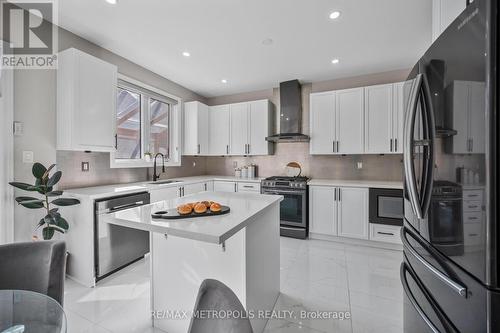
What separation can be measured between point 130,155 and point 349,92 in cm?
369

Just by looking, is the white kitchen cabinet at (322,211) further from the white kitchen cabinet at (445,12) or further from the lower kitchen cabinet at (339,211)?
the white kitchen cabinet at (445,12)

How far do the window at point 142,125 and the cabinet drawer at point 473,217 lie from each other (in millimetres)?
3493

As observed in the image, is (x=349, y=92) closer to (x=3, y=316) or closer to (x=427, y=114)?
(x=427, y=114)

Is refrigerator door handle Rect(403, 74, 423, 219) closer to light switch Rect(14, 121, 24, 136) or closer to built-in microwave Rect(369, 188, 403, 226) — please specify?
built-in microwave Rect(369, 188, 403, 226)

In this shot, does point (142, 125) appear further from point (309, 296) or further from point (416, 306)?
point (416, 306)

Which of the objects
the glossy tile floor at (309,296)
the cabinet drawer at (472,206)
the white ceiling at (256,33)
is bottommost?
the glossy tile floor at (309,296)

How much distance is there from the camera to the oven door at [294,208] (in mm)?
3596

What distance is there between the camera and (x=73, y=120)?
2.34 m

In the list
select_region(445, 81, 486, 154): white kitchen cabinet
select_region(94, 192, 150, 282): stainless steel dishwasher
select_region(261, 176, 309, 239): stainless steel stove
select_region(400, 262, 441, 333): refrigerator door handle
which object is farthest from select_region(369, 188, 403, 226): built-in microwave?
select_region(94, 192, 150, 282): stainless steel dishwasher

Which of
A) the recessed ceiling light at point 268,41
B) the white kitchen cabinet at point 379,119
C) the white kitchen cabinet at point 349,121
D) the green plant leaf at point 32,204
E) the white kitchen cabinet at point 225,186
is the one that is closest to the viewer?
the green plant leaf at point 32,204

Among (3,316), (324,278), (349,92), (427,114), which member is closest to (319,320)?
(324,278)

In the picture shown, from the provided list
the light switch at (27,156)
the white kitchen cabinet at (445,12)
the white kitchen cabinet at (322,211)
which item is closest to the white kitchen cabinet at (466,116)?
the white kitchen cabinet at (445,12)

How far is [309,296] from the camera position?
208 cm

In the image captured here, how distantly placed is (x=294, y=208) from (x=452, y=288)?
2834 mm
